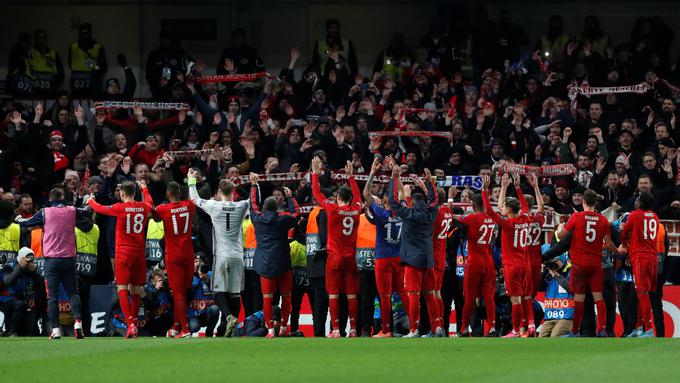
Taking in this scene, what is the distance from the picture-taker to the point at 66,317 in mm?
20969

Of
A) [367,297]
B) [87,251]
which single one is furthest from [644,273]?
[87,251]

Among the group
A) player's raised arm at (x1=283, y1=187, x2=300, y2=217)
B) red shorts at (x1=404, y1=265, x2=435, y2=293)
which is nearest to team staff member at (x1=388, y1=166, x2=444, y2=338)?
red shorts at (x1=404, y1=265, x2=435, y2=293)

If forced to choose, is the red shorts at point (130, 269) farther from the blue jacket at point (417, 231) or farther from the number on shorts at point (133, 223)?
the blue jacket at point (417, 231)

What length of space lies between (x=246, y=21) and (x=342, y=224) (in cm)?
1237

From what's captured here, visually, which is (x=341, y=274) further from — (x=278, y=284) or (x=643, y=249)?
(x=643, y=249)

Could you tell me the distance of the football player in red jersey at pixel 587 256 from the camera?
64.6 feet

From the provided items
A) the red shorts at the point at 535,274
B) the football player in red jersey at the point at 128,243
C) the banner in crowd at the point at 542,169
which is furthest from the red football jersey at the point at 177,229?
the banner in crowd at the point at 542,169

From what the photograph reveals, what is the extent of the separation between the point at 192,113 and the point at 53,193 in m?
8.45

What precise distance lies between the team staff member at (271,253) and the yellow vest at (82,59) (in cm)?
992

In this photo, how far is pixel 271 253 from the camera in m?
20.1

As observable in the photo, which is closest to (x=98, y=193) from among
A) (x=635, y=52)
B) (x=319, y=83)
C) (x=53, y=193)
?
(x=53, y=193)

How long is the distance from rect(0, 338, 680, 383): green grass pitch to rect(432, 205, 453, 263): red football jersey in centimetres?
200

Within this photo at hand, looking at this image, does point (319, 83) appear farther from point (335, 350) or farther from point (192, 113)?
point (335, 350)

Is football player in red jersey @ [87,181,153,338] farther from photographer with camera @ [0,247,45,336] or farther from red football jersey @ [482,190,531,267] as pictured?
red football jersey @ [482,190,531,267]
